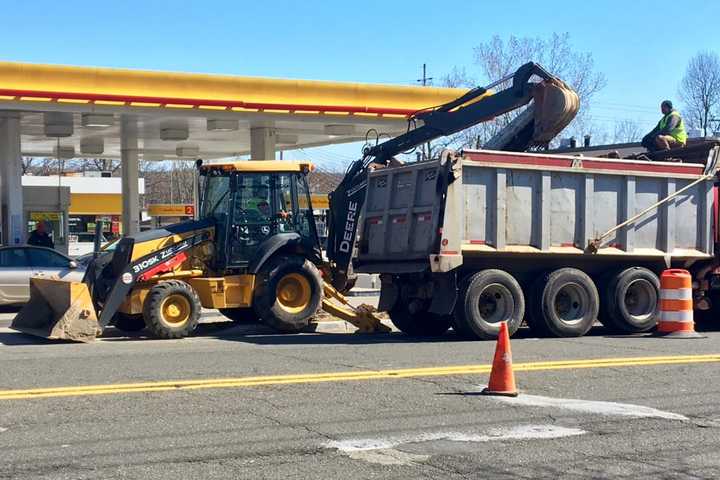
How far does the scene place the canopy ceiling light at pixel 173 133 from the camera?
26934mm

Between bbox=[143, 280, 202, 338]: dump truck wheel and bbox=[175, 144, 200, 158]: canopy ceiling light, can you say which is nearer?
bbox=[143, 280, 202, 338]: dump truck wheel

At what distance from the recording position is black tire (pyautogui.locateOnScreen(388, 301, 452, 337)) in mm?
15680

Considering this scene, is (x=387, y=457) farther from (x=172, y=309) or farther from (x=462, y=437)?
(x=172, y=309)

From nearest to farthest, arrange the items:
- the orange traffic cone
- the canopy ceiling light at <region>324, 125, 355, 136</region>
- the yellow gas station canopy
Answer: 1. the orange traffic cone
2. the yellow gas station canopy
3. the canopy ceiling light at <region>324, 125, 355, 136</region>

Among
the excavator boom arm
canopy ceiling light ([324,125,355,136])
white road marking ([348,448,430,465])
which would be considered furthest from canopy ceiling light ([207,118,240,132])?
white road marking ([348,448,430,465])

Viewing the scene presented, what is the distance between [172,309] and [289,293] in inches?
74.2

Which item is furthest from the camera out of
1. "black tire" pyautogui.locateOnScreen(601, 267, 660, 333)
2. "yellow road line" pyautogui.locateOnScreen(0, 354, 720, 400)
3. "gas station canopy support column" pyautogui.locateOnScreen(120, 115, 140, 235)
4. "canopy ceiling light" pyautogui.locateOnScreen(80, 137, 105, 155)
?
"canopy ceiling light" pyautogui.locateOnScreen(80, 137, 105, 155)

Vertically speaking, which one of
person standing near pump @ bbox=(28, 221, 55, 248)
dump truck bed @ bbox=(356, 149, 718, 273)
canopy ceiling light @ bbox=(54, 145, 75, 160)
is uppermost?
canopy ceiling light @ bbox=(54, 145, 75, 160)

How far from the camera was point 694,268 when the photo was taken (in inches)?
640

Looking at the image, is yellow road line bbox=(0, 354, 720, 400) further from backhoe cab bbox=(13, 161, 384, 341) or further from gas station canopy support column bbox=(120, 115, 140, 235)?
gas station canopy support column bbox=(120, 115, 140, 235)

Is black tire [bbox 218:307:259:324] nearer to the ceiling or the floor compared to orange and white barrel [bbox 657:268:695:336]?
nearer to the floor

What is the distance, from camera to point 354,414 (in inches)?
337

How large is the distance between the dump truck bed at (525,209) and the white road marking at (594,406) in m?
4.77

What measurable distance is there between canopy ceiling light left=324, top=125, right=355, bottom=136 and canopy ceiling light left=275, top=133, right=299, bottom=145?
1.71m
